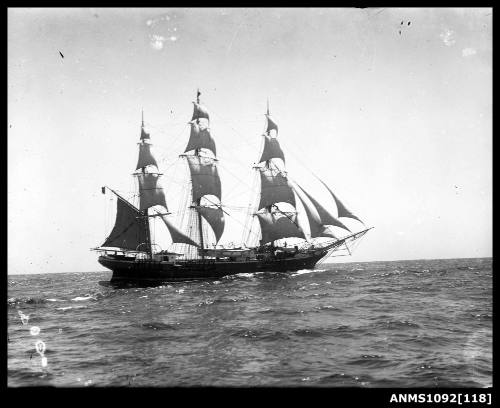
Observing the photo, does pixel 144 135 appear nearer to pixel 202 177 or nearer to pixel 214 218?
pixel 202 177

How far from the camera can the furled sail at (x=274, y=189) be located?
2303 inches

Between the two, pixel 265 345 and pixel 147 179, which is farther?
pixel 147 179

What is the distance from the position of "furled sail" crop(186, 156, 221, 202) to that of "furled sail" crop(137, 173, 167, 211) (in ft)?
17.2

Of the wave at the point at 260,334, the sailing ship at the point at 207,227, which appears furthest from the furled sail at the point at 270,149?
the wave at the point at 260,334

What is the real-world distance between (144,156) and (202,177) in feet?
29.4

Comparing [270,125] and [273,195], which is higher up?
[270,125]

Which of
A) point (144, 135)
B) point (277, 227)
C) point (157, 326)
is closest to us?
point (157, 326)

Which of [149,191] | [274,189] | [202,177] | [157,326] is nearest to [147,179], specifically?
[149,191]

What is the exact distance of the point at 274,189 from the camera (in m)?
58.8

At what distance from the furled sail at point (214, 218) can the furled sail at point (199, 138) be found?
370 inches

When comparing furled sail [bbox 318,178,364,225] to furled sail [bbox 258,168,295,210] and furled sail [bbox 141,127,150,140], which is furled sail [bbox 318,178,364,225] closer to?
furled sail [bbox 258,168,295,210]
